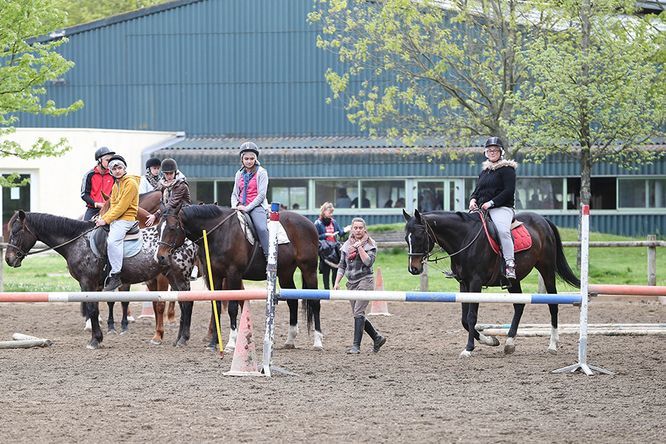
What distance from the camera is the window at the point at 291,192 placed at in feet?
134

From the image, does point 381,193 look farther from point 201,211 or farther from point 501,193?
point 201,211

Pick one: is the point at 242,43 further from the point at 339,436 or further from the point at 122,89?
the point at 339,436

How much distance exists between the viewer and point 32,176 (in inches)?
1540

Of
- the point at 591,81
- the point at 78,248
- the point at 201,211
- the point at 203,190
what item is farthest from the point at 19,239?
the point at 203,190

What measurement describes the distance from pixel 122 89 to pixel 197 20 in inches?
147

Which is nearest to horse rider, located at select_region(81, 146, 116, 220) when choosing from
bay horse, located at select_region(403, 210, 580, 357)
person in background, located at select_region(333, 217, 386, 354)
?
person in background, located at select_region(333, 217, 386, 354)

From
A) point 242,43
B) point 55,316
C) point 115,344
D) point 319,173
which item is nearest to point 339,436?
point 115,344

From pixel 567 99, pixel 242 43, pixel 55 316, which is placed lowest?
pixel 55 316

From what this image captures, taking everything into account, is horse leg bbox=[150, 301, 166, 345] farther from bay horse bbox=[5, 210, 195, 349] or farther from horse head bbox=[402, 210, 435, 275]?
horse head bbox=[402, 210, 435, 275]

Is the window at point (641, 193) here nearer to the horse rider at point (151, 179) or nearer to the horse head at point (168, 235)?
the horse rider at point (151, 179)

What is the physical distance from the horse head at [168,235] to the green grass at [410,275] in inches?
388

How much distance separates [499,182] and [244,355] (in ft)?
13.9

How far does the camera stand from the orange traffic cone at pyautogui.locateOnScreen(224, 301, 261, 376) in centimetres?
1167

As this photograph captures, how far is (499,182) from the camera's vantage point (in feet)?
46.5
